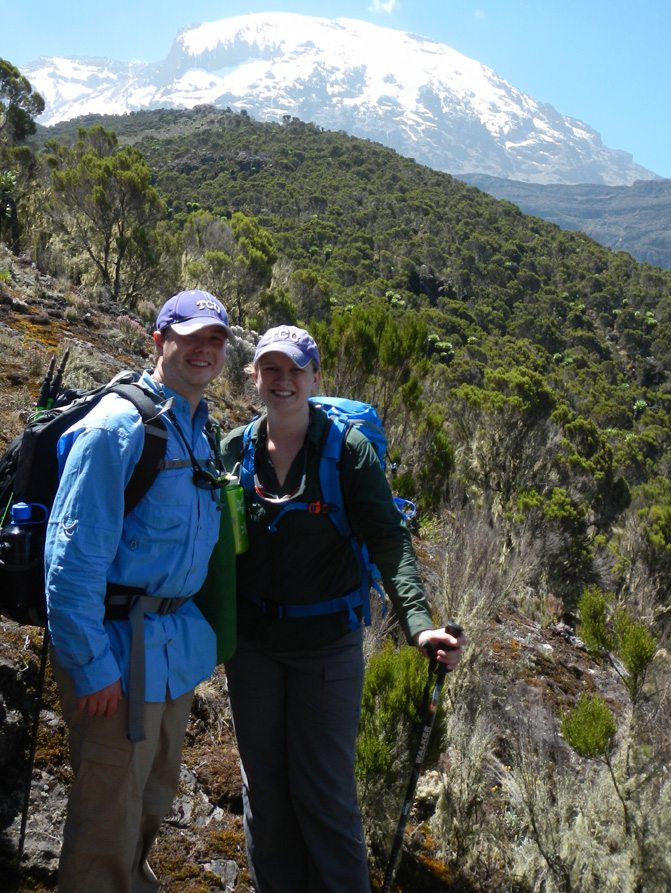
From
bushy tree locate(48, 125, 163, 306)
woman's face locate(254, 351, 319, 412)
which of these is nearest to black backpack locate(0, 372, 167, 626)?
woman's face locate(254, 351, 319, 412)

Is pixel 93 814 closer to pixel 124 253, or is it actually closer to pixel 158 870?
pixel 158 870

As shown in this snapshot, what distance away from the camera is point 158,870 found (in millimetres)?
2291

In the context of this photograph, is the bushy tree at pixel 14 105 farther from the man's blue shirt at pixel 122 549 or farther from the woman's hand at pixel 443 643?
the woman's hand at pixel 443 643

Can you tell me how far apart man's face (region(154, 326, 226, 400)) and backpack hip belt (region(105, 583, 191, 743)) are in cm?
50

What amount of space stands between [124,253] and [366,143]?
6524 centimetres

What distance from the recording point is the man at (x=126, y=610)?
1569mm

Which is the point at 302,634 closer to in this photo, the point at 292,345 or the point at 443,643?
the point at 443,643

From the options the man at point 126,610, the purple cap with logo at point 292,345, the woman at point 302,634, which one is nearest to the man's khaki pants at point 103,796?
the man at point 126,610

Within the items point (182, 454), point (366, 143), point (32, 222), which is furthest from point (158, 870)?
point (366, 143)

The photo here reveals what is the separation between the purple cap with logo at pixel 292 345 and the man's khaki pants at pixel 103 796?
939 millimetres

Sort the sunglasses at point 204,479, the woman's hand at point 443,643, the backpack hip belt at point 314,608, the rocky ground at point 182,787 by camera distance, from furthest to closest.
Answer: the rocky ground at point 182,787 < the backpack hip belt at point 314,608 < the woman's hand at point 443,643 < the sunglasses at point 204,479

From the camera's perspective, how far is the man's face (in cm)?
186

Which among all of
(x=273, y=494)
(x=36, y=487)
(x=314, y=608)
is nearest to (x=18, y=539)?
(x=36, y=487)

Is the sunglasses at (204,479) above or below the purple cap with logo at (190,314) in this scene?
below
